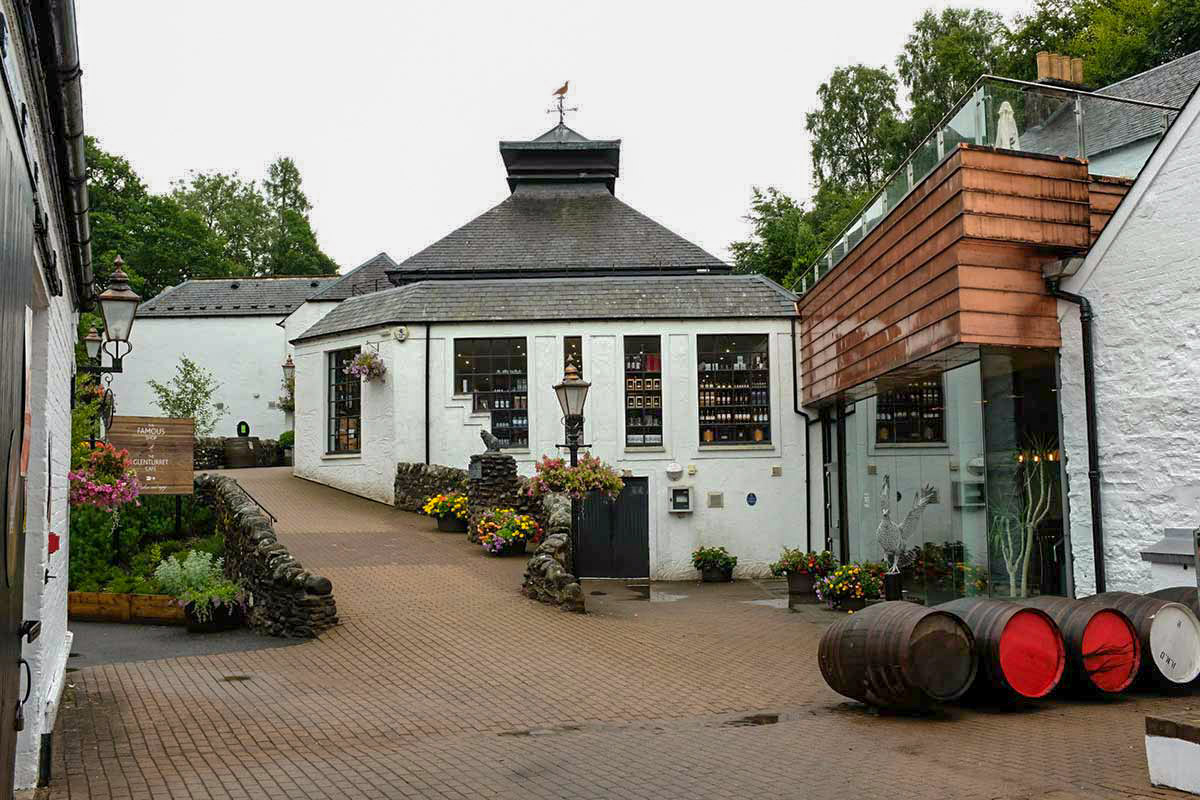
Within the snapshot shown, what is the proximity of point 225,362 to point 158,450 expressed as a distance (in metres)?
27.2

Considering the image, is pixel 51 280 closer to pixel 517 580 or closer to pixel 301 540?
pixel 517 580

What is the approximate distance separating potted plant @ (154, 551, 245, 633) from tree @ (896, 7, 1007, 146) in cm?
3432

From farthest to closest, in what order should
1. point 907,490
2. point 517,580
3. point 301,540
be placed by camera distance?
point 301,540 < point 517,580 < point 907,490

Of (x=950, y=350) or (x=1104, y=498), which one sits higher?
(x=950, y=350)

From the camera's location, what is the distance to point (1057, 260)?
11.8 meters

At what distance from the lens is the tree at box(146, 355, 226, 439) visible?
36.8 meters

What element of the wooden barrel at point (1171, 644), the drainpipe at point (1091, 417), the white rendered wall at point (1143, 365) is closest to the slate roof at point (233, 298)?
the drainpipe at point (1091, 417)

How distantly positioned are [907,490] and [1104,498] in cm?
387

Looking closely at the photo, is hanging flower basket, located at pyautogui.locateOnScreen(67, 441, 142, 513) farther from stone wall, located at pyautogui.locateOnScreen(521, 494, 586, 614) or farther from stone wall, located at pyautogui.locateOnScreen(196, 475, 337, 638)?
stone wall, located at pyautogui.locateOnScreen(521, 494, 586, 614)

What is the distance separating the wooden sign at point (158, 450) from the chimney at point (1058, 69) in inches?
567

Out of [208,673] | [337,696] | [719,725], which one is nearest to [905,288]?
[719,725]

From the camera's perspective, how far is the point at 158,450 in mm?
16391

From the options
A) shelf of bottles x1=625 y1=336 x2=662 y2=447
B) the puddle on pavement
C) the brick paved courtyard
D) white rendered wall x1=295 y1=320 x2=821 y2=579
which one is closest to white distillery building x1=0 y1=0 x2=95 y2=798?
the brick paved courtyard

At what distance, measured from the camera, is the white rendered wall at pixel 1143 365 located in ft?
35.6
